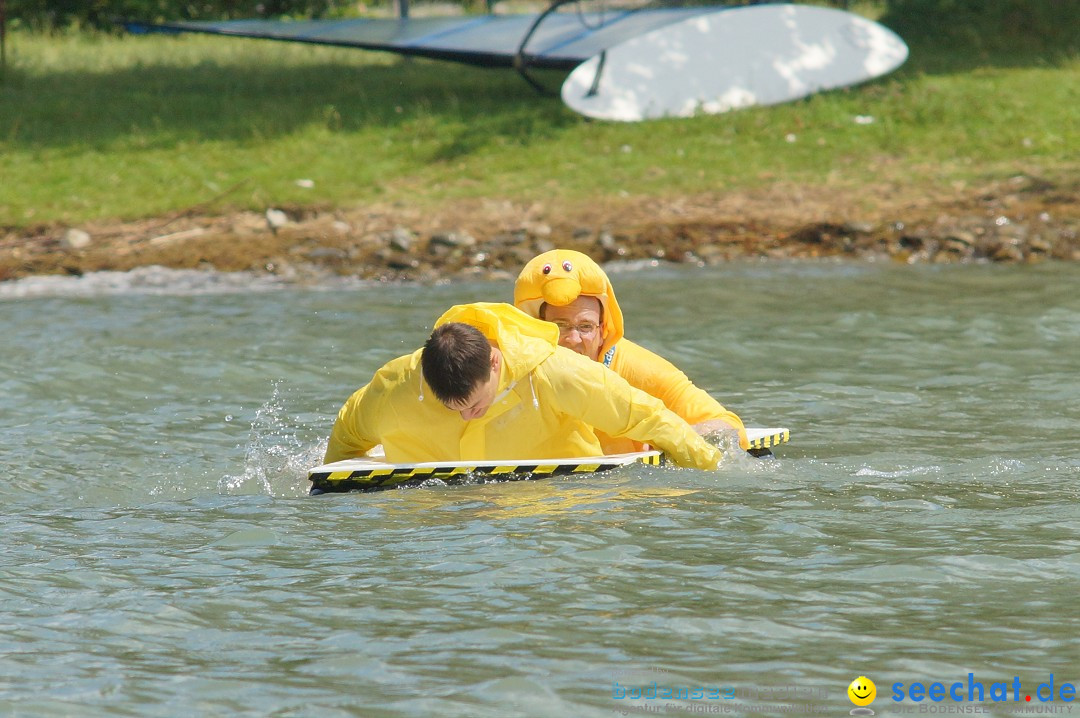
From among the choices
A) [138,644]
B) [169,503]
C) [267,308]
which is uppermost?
[138,644]

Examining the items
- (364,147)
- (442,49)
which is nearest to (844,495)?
(364,147)

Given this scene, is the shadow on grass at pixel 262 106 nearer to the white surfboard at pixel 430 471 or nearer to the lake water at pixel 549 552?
the lake water at pixel 549 552

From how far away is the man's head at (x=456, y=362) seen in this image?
6309 mm

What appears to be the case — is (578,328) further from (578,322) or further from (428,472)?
(428,472)

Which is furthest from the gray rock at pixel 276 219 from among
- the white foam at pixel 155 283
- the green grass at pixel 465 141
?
the white foam at pixel 155 283

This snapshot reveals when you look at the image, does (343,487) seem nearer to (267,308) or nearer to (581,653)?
(581,653)

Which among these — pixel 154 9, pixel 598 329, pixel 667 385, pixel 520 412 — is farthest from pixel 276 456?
pixel 154 9

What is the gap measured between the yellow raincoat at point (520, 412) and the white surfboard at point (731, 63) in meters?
12.1

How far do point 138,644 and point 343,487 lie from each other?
2120 millimetres

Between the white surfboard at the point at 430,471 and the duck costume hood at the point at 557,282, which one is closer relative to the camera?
the white surfboard at the point at 430,471

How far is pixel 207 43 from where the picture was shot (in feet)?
84.5

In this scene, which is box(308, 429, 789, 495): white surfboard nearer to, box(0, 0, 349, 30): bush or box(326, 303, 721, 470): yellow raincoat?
box(326, 303, 721, 470): yellow raincoat

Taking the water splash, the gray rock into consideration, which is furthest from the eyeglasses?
the gray rock

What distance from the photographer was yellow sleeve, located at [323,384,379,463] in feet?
23.3
